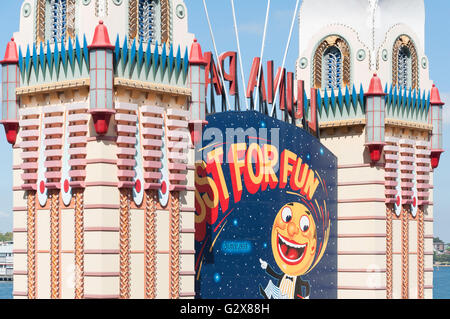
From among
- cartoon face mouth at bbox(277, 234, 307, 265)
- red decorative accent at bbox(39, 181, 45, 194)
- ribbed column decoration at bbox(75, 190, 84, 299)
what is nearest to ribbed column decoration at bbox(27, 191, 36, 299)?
red decorative accent at bbox(39, 181, 45, 194)

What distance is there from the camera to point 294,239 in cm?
3291

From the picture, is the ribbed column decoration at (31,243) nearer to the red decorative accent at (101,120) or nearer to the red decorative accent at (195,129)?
the red decorative accent at (101,120)

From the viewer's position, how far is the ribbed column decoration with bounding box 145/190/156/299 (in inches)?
1043

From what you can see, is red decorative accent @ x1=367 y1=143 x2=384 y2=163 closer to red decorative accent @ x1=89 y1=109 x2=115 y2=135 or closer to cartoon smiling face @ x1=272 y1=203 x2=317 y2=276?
cartoon smiling face @ x1=272 y1=203 x2=317 y2=276

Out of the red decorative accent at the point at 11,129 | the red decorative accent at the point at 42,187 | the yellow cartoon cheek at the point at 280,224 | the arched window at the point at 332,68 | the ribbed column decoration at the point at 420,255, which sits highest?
the arched window at the point at 332,68

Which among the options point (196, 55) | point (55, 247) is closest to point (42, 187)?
point (55, 247)

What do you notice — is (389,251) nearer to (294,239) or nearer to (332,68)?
(294,239)

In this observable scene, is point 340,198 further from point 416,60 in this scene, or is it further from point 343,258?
point 416,60

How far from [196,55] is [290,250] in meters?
8.11

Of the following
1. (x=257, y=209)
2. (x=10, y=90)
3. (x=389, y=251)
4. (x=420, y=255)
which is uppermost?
(x=10, y=90)

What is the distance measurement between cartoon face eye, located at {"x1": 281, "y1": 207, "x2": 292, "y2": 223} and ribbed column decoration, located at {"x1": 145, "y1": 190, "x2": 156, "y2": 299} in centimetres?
667

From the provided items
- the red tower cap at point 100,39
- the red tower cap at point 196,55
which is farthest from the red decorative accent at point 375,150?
the red tower cap at point 100,39

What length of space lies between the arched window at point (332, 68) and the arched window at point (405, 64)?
6.78 ft

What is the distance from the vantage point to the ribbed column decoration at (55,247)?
86.3ft
